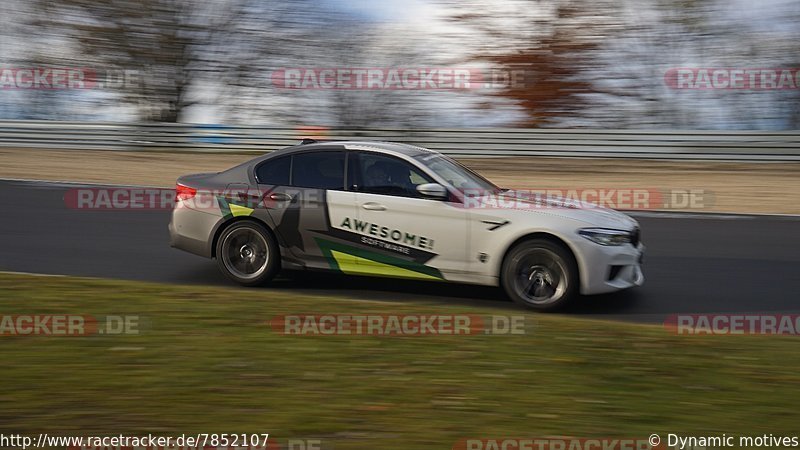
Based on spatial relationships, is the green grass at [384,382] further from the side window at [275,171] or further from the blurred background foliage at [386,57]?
the blurred background foliage at [386,57]

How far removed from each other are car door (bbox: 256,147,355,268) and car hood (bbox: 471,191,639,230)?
142cm

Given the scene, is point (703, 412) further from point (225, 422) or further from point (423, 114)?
point (423, 114)

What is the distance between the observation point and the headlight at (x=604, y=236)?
7992 mm

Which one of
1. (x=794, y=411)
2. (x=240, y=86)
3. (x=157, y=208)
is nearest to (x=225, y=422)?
(x=794, y=411)

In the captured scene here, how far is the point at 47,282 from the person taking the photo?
347 inches

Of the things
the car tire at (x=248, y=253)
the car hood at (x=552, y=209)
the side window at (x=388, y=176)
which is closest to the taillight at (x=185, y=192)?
the car tire at (x=248, y=253)

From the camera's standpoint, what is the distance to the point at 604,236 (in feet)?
26.4

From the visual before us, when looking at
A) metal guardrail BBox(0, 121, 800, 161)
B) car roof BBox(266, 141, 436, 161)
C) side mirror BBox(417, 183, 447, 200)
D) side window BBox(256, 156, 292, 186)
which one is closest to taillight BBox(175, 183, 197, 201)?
side window BBox(256, 156, 292, 186)

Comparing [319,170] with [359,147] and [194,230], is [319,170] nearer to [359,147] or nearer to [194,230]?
[359,147]

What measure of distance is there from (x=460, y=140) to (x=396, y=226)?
1249 centimetres

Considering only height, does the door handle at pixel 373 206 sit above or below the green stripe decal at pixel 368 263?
above

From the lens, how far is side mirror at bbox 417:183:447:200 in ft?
27.5

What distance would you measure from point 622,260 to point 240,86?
1983cm

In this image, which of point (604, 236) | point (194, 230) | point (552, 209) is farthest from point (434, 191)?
point (194, 230)
